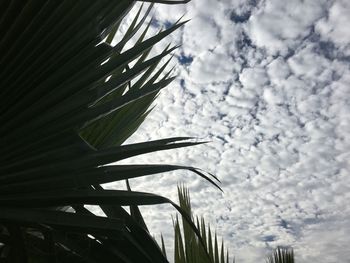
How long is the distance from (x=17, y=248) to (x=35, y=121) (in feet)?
1.09

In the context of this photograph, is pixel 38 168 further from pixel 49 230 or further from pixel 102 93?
pixel 102 93

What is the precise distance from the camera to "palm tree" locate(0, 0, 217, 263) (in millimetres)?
1091

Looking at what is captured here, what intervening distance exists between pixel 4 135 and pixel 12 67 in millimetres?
180

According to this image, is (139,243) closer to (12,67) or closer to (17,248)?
(17,248)

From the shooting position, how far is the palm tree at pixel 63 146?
109 cm

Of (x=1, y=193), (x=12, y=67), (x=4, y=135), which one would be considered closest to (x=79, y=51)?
(x=12, y=67)

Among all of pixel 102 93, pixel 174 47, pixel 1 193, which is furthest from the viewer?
pixel 174 47

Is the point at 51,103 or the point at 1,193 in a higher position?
the point at 51,103

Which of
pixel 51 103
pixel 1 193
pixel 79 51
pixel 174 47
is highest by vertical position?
pixel 174 47

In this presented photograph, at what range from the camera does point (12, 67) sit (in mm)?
1140

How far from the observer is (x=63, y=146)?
117 centimetres

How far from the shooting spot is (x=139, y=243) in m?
1.21

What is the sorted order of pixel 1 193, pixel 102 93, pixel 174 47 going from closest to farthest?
1. pixel 1 193
2. pixel 102 93
3. pixel 174 47

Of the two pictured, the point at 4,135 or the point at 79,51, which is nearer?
the point at 4,135
